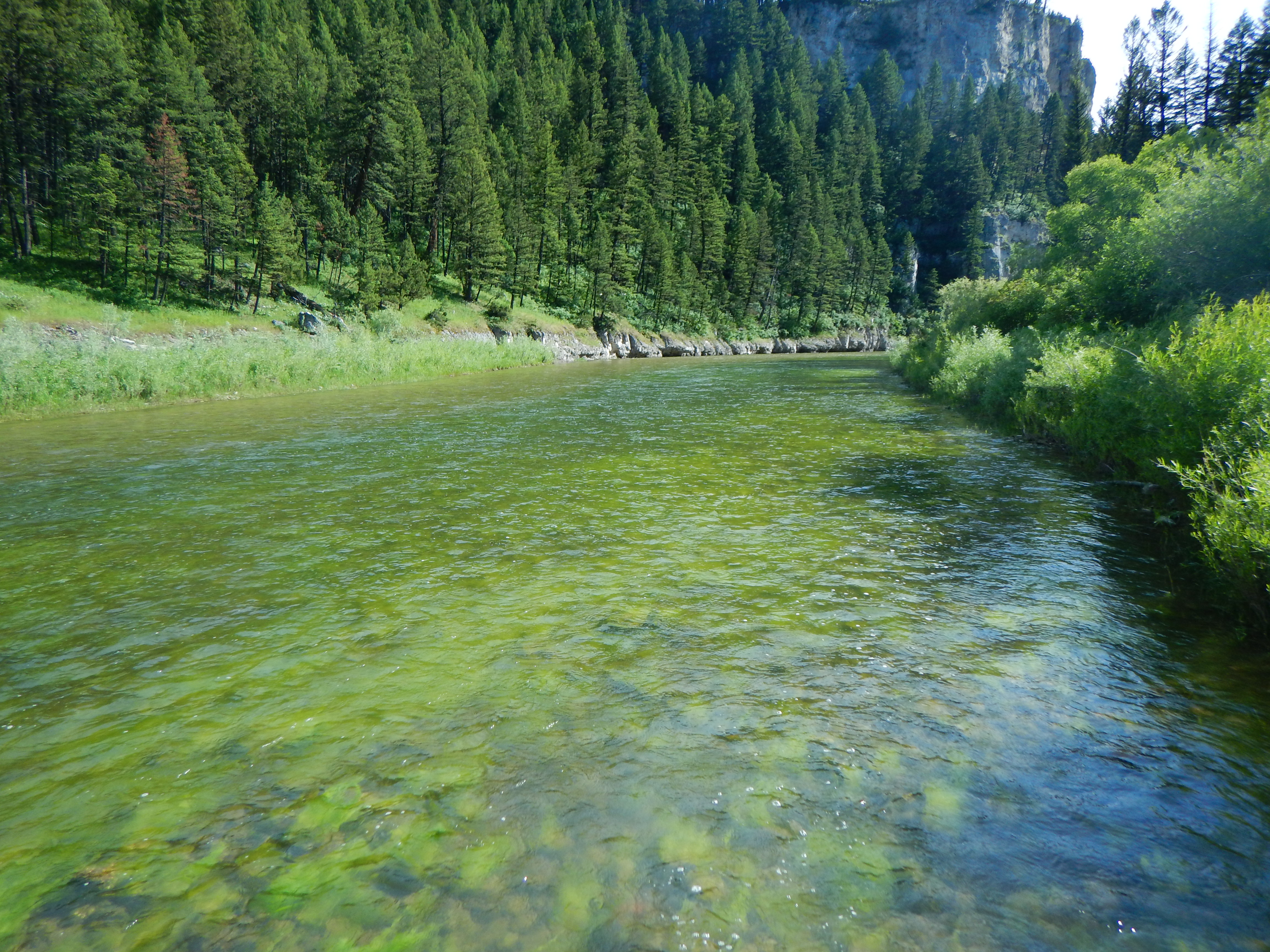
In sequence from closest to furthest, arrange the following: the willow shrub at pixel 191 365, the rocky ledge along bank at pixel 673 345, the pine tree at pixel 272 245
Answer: the willow shrub at pixel 191 365, the pine tree at pixel 272 245, the rocky ledge along bank at pixel 673 345

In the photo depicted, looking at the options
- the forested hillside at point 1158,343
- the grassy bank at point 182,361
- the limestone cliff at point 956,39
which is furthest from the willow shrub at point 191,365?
the limestone cliff at point 956,39

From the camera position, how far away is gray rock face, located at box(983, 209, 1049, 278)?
415 feet

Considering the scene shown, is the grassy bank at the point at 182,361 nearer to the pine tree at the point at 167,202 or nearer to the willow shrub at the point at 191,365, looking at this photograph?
the willow shrub at the point at 191,365

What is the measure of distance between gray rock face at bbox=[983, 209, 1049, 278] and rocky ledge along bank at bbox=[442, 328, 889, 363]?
3803cm

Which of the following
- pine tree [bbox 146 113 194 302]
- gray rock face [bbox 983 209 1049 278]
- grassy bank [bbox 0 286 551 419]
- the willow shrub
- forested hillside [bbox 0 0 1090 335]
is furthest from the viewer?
gray rock face [bbox 983 209 1049 278]

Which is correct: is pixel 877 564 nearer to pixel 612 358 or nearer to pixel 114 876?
pixel 114 876

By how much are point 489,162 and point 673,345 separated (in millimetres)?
32031

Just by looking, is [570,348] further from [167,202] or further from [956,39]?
[956,39]

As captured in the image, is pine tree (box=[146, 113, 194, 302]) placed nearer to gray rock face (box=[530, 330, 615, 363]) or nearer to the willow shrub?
the willow shrub

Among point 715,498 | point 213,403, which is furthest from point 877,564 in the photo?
point 213,403

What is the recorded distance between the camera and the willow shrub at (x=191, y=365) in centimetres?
2389

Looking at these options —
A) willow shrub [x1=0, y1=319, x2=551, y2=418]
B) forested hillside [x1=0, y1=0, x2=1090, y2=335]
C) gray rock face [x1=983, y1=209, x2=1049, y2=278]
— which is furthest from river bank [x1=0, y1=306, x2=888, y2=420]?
gray rock face [x1=983, y1=209, x2=1049, y2=278]

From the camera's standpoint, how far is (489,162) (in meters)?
80.8

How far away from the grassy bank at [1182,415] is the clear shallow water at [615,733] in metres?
1.10
